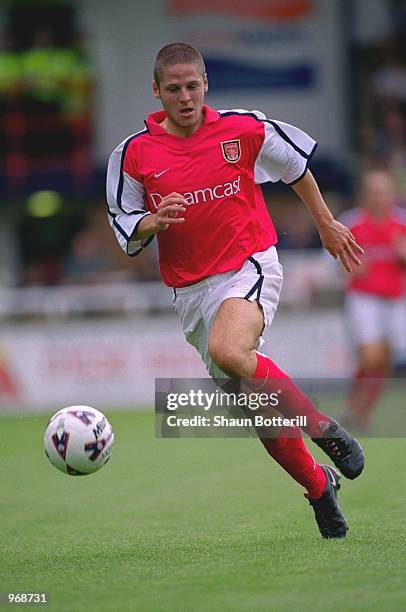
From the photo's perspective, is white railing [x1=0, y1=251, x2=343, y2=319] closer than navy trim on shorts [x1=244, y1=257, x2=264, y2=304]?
No

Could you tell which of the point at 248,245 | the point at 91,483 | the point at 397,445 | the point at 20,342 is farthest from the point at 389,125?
the point at 248,245

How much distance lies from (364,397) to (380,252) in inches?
61.0

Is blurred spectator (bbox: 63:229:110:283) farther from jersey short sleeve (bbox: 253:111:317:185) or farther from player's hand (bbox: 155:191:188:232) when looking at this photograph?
player's hand (bbox: 155:191:188:232)

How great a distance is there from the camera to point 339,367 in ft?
49.7

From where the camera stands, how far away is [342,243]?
6.34 metres

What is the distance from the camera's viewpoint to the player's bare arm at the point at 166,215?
5852 millimetres

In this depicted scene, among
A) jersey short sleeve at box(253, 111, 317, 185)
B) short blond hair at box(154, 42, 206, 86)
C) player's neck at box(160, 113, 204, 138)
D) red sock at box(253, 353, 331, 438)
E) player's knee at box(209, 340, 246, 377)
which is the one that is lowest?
red sock at box(253, 353, 331, 438)

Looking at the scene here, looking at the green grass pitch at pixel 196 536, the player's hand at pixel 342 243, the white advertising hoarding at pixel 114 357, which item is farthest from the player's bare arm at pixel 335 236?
the white advertising hoarding at pixel 114 357

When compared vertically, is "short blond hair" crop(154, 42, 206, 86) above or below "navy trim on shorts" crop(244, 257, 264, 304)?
above

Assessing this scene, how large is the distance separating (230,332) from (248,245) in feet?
1.80

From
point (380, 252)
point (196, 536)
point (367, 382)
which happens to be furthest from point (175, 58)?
point (380, 252)

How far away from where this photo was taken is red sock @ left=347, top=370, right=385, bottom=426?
11391mm

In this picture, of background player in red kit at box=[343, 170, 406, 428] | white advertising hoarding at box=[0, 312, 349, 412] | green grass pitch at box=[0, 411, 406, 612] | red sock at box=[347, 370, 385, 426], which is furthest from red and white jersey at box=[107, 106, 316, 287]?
white advertising hoarding at box=[0, 312, 349, 412]

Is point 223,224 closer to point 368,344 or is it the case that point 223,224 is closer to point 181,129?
point 181,129
